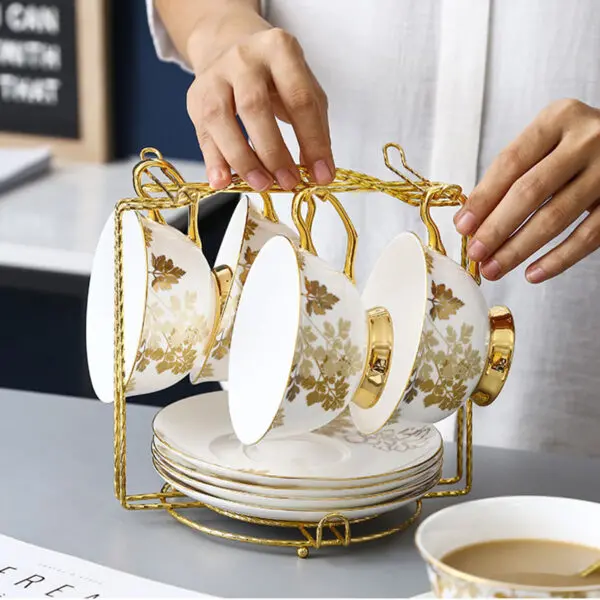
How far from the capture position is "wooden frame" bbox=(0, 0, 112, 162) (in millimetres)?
2348

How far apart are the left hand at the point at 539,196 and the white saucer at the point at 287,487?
169 mm

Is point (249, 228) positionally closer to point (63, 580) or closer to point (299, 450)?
point (299, 450)

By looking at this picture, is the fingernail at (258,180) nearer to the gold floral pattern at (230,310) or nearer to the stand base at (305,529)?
the gold floral pattern at (230,310)

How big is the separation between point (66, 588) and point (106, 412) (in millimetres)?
344

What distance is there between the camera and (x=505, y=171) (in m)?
0.85

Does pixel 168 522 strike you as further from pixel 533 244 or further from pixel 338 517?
pixel 533 244

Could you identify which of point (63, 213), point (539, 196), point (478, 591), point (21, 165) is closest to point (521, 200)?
point (539, 196)

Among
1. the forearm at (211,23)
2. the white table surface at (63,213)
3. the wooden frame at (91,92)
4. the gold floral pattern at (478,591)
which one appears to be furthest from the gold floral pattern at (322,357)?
the wooden frame at (91,92)

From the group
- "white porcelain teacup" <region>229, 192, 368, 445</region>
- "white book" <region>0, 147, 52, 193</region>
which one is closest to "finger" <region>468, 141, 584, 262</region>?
"white porcelain teacup" <region>229, 192, 368, 445</region>

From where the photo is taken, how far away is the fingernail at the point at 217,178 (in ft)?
2.75

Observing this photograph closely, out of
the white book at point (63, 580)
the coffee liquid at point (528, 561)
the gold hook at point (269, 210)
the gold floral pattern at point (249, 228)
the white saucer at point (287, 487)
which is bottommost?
the white book at point (63, 580)

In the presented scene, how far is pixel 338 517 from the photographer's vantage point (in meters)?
0.78

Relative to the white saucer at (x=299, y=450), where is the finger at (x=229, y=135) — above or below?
above

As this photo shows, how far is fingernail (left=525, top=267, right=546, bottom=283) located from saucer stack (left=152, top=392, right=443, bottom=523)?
0.14 meters
